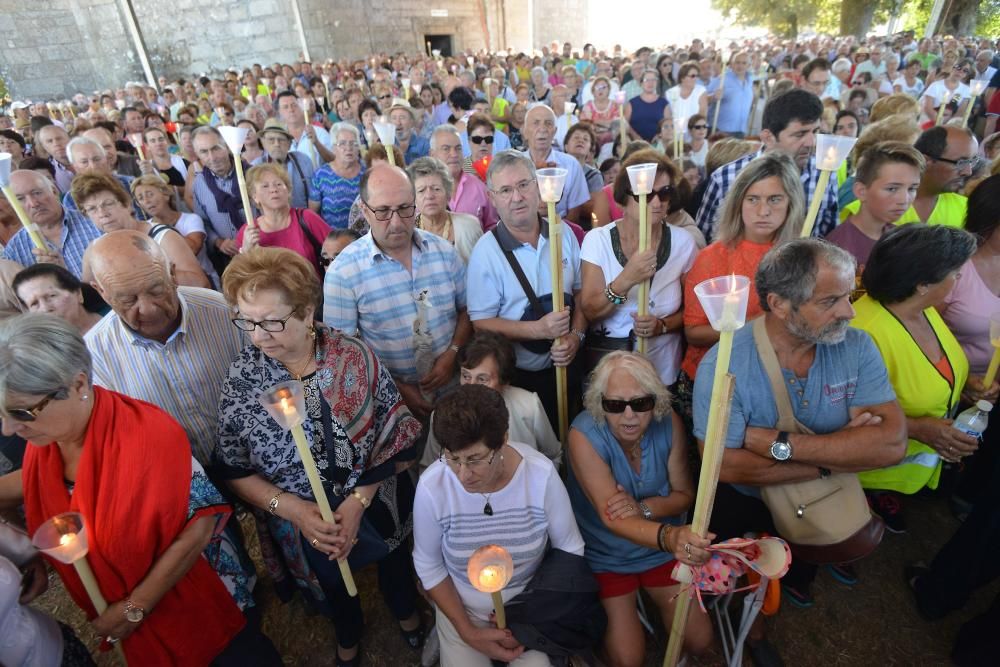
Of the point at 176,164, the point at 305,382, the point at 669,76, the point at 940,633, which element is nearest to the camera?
the point at 305,382

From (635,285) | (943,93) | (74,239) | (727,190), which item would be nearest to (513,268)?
(635,285)

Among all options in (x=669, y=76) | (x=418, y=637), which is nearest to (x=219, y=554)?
(x=418, y=637)

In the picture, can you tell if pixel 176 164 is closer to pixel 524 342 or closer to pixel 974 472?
pixel 524 342

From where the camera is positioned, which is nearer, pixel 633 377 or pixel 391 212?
pixel 633 377

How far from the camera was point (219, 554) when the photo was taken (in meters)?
2.14

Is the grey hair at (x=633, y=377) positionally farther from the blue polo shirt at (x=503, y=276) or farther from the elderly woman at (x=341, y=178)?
the elderly woman at (x=341, y=178)

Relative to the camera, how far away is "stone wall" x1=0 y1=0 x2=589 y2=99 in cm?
1839

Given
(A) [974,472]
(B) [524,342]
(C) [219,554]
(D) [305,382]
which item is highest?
(D) [305,382]

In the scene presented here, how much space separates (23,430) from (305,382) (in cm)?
87

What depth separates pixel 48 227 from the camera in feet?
11.8

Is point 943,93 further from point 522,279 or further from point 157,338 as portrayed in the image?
point 157,338

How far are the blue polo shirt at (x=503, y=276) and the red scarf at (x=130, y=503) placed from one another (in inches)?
63.8

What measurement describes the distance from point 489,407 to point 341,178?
376 centimetres

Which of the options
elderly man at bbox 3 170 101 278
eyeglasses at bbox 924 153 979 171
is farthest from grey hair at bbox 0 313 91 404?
eyeglasses at bbox 924 153 979 171
